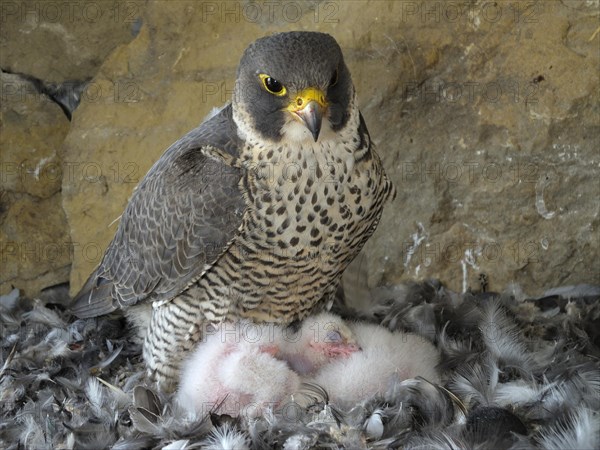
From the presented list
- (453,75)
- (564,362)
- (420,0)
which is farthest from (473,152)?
(564,362)

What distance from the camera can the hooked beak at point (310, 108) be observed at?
2.37 metres

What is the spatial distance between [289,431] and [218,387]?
323mm

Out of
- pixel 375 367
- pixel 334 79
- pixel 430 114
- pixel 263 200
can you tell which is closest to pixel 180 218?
pixel 263 200

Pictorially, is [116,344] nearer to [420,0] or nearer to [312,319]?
[312,319]

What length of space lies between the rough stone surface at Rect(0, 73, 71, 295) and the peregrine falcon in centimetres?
107

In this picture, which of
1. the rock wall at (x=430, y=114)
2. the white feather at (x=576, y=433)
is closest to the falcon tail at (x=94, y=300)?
the rock wall at (x=430, y=114)

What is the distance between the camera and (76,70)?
370 cm

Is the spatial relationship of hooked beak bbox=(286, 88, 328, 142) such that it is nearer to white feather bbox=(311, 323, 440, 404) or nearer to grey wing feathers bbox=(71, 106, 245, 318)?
grey wing feathers bbox=(71, 106, 245, 318)

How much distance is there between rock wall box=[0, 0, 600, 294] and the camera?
3205mm

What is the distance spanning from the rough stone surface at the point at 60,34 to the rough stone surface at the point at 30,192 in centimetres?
11

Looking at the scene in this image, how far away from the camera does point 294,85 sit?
241 cm

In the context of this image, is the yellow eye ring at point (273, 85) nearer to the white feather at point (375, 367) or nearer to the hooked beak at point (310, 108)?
the hooked beak at point (310, 108)

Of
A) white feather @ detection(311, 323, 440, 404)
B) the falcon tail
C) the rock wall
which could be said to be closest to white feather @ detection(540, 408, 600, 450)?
white feather @ detection(311, 323, 440, 404)

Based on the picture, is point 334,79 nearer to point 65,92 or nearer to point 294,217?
point 294,217
